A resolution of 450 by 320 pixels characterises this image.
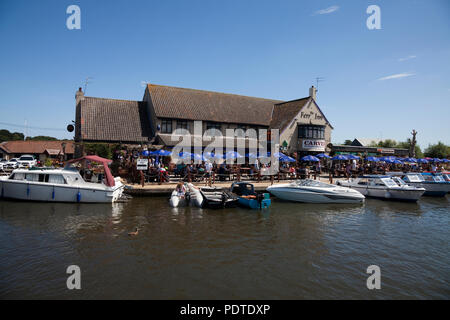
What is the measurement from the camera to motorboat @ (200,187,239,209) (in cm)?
1617

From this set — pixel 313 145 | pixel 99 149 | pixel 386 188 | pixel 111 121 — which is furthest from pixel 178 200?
pixel 313 145

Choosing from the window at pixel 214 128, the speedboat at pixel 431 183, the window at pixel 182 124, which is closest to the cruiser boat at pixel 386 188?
the speedboat at pixel 431 183

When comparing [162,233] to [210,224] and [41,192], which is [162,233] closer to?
[210,224]

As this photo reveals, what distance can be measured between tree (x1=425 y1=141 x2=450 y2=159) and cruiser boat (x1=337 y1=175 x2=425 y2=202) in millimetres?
45613

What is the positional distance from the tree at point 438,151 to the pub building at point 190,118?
3676 centimetres

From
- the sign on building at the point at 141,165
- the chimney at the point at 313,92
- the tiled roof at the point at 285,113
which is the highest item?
the chimney at the point at 313,92

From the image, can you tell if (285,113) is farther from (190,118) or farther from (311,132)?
(190,118)

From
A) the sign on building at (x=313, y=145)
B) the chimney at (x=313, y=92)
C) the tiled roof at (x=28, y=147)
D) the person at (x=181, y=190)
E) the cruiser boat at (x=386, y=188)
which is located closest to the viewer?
the person at (x=181, y=190)

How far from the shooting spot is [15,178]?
16734 mm

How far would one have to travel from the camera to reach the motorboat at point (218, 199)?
1617 centimetres

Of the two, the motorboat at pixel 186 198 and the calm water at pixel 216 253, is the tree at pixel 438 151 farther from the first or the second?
the motorboat at pixel 186 198

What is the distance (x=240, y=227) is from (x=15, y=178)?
49.1 ft
